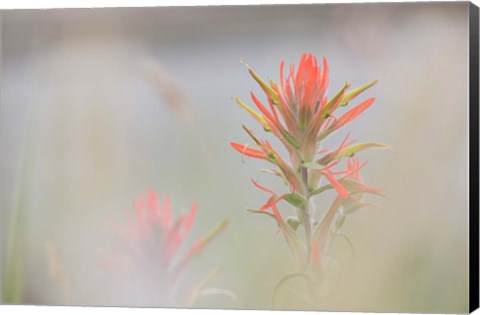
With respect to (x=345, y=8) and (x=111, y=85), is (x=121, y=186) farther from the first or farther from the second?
(x=345, y=8)

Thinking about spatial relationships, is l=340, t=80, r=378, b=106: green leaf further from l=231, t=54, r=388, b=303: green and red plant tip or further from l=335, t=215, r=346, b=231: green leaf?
l=335, t=215, r=346, b=231: green leaf

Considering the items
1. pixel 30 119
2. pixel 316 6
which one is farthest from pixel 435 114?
pixel 30 119

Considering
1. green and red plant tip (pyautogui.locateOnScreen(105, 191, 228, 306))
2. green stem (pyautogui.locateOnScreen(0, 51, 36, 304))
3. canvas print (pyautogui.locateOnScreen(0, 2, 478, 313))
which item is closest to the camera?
canvas print (pyautogui.locateOnScreen(0, 2, 478, 313))

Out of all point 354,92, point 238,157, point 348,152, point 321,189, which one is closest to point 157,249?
point 238,157

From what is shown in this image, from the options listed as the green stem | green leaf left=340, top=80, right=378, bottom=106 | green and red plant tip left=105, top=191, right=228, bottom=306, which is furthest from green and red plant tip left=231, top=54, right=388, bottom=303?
the green stem

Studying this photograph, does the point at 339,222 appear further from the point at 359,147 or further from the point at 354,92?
the point at 354,92

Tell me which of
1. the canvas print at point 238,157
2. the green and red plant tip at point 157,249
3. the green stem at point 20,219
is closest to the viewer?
the canvas print at point 238,157

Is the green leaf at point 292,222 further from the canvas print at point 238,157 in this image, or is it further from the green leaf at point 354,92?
the green leaf at point 354,92

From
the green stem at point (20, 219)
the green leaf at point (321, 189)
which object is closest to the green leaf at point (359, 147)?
the green leaf at point (321, 189)
